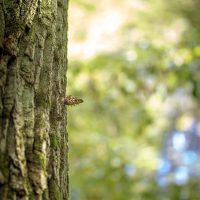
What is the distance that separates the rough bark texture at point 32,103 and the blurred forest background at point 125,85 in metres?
2.22

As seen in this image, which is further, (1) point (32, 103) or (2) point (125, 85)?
(2) point (125, 85)

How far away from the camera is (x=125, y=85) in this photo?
4.86 m

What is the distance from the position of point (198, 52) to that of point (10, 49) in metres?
2.39

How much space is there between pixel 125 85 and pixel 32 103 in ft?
12.0

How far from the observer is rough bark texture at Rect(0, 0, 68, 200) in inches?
45.0

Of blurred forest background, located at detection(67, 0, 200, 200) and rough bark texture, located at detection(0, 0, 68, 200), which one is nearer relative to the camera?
rough bark texture, located at detection(0, 0, 68, 200)

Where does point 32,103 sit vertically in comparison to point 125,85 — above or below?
below

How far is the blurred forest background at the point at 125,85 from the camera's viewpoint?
440 cm

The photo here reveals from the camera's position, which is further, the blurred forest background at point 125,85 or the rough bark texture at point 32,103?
the blurred forest background at point 125,85

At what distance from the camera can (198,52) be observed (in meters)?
3.49

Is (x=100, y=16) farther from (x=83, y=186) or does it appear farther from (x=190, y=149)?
(x=190, y=149)

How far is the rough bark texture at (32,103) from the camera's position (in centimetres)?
114

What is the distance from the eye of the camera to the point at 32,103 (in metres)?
1.24

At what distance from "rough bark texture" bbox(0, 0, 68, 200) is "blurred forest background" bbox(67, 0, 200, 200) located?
7.29ft
